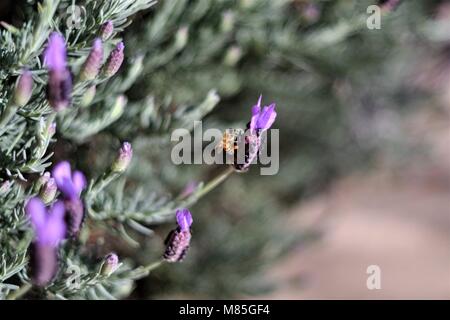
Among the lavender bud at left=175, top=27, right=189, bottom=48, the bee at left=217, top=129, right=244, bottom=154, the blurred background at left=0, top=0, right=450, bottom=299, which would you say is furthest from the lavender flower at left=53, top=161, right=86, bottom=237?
the lavender bud at left=175, top=27, right=189, bottom=48

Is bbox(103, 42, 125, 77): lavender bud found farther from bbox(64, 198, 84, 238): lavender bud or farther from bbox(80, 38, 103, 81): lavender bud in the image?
bbox(64, 198, 84, 238): lavender bud

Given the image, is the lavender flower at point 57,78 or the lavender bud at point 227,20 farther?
the lavender bud at point 227,20

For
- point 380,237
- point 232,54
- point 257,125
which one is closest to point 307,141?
point 380,237

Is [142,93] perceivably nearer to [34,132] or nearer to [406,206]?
[34,132]

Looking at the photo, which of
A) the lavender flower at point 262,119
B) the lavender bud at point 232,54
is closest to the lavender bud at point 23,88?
the lavender flower at point 262,119

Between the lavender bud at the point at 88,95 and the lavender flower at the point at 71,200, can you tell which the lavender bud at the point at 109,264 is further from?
the lavender bud at the point at 88,95
